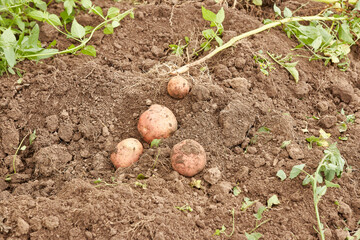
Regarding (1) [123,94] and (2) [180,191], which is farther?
(1) [123,94]

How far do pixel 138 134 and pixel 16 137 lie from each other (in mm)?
859

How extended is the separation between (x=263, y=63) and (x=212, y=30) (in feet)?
1.74

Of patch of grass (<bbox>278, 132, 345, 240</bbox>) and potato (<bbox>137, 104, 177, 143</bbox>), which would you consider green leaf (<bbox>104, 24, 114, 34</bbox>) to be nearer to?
potato (<bbox>137, 104, 177, 143</bbox>)

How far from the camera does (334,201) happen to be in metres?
2.25

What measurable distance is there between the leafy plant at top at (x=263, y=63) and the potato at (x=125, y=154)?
4.14ft

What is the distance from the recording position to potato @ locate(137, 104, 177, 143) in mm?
2574

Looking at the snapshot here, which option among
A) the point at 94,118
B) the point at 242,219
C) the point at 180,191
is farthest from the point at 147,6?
the point at 242,219

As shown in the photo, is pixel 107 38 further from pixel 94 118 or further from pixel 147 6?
pixel 94 118

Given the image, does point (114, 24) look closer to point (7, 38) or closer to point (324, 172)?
point (7, 38)

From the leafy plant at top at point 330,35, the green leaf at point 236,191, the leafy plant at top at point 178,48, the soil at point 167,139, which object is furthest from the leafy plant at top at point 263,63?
the green leaf at point 236,191

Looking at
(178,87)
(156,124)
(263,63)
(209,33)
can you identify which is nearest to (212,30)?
(209,33)

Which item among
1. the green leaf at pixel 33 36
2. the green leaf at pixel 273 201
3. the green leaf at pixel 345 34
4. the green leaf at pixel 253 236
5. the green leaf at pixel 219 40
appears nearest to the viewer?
the green leaf at pixel 253 236

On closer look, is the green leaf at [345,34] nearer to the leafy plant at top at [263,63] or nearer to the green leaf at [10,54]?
the leafy plant at top at [263,63]

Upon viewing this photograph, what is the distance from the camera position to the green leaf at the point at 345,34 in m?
3.45
